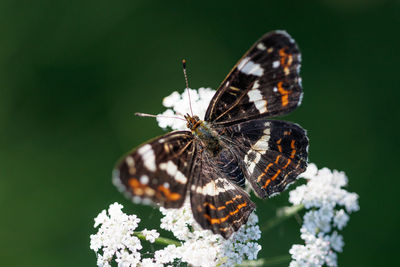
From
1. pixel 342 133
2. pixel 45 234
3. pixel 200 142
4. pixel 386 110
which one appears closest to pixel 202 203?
pixel 200 142

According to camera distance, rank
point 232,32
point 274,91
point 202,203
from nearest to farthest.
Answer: point 202,203 < point 274,91 < point 232,32

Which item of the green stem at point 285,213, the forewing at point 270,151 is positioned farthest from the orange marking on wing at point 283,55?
the green stem at point 285,213

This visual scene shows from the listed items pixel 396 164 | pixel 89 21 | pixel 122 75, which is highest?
pixel 89 21

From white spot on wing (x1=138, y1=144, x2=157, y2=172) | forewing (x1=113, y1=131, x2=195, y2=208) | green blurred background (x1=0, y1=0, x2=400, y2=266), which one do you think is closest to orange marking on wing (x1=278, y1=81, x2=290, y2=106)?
forewing (x1=113, y1=131, x2=195, y2=208)

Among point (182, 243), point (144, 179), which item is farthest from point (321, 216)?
point (144, 179)

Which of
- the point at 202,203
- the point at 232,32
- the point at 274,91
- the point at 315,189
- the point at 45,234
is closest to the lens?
the point at 202,203

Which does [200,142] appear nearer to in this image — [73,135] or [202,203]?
[202,203]

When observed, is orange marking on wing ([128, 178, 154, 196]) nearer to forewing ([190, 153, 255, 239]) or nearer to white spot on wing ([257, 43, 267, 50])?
forewing ([190, 153, 255, 239])

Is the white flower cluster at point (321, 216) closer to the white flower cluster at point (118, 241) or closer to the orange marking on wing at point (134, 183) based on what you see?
the white flower cluster at point (118, 241)
